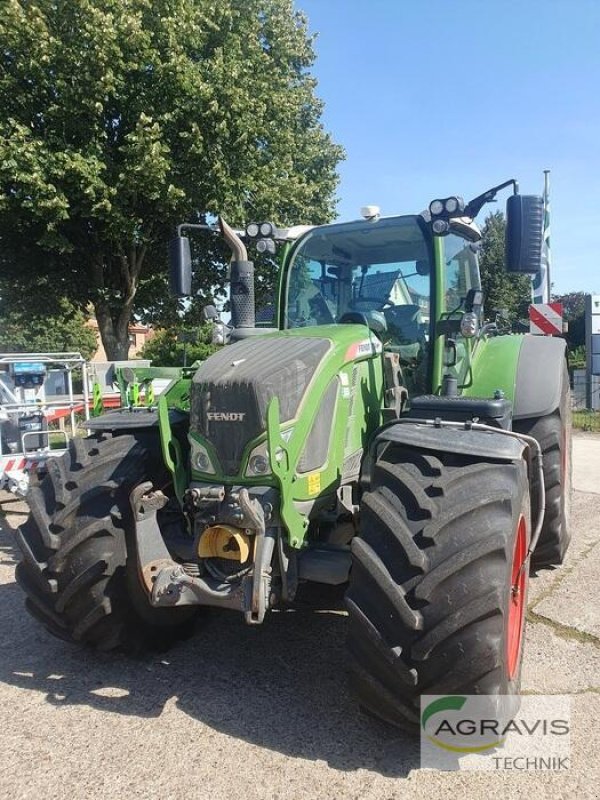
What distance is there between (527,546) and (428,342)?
4.83ft

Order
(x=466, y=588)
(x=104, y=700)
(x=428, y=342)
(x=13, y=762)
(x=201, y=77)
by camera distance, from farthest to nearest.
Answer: (x=201, y=77) < (x=428, y=342) < (x=104, y=700) < (x=13, y=762) < (x=466, y=588)

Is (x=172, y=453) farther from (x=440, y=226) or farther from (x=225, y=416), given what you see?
(x=440, y=226)

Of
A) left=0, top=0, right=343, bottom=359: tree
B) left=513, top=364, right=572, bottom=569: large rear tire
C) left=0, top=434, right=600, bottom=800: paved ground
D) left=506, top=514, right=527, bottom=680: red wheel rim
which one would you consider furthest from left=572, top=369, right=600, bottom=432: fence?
left=506, top=514, right=527, bottom=680: red wheel rim

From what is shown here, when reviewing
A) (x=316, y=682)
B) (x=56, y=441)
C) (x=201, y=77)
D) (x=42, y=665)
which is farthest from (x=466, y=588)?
(x=201, y=77)

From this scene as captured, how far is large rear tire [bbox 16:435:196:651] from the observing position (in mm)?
3223

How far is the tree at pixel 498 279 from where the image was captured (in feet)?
82.6

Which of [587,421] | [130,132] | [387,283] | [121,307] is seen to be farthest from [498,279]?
[387,283]

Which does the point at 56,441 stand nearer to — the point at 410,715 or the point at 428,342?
the point at 428,342

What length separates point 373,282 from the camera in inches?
173

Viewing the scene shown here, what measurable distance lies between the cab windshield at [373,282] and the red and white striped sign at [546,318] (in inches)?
213

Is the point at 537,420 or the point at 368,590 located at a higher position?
the point at 537,420

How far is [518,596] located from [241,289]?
275cm

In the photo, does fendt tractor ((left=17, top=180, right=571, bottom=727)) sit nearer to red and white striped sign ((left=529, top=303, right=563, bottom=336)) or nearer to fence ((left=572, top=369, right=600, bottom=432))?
red and white striped sign ((left=529, top=303, right=563, bottom=336))

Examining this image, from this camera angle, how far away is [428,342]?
13.7 feet
